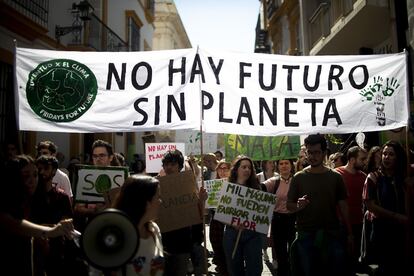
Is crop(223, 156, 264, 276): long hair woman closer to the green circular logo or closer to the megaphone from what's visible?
the green circular logo

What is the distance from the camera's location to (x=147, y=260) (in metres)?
2.57

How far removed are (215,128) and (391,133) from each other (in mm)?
7918

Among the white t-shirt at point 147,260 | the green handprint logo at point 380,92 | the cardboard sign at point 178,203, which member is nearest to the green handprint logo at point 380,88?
the green handprint logo at point 380,92

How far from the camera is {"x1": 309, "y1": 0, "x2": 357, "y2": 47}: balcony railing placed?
12.4m

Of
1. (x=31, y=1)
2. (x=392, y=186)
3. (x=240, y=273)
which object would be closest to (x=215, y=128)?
(x=240, y=273)

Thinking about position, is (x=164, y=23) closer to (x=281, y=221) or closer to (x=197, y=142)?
(x=197, y=142)

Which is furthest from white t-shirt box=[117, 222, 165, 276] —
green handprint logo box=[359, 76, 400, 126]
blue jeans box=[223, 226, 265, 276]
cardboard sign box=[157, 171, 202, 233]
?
green handprint logo box=[359, 76, 400, 126]

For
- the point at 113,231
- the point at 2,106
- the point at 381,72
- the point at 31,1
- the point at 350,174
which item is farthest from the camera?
the point at 31,1

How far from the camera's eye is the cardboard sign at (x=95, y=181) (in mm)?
4590

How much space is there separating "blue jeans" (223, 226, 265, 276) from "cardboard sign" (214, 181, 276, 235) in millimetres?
115

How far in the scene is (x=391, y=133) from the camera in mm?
11062

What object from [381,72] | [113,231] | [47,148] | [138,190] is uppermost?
[381,72]

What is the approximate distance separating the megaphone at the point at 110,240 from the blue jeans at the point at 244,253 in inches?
99.5

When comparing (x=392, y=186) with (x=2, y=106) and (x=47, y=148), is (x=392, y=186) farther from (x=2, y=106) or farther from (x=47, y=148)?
(x=2, y=106)
